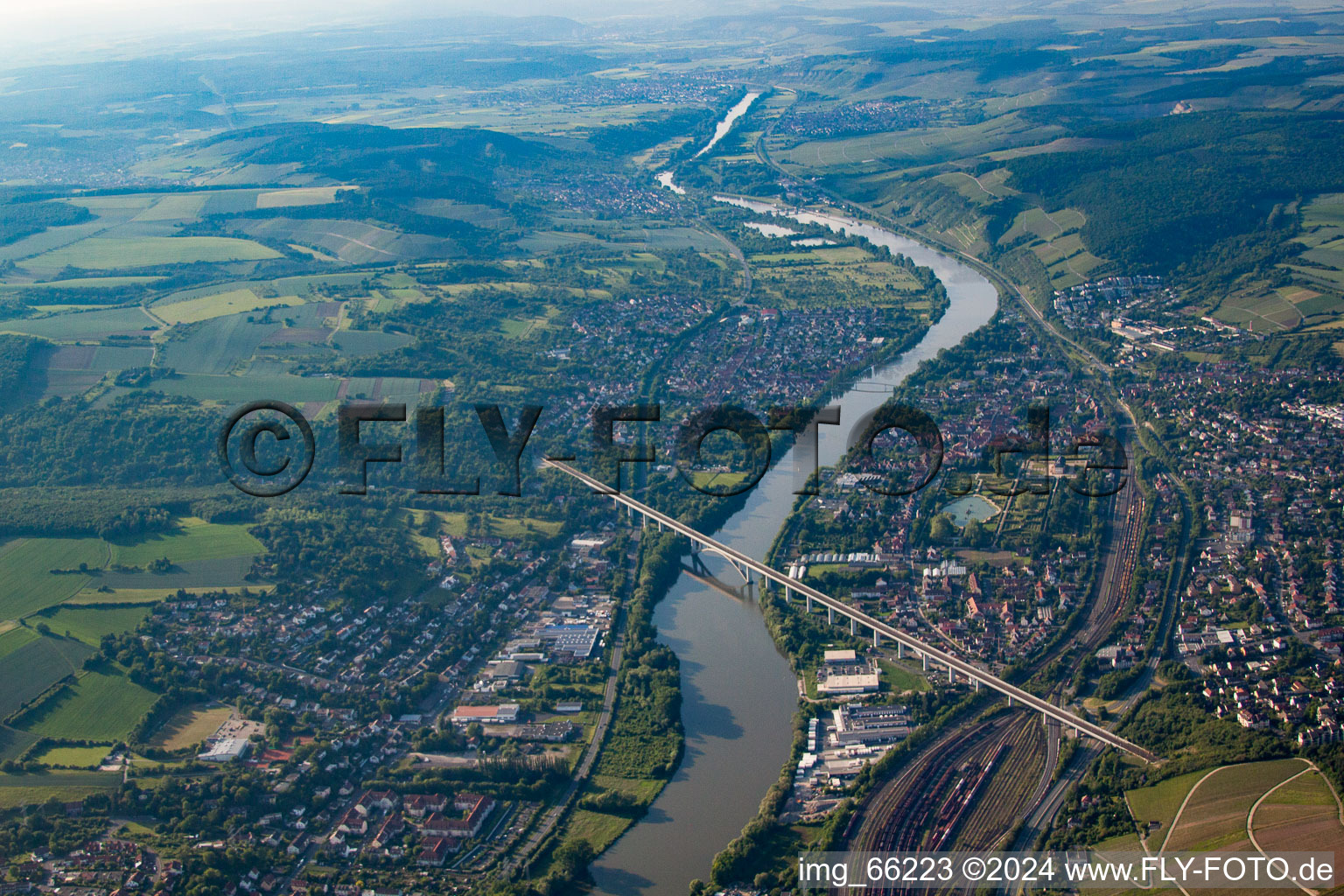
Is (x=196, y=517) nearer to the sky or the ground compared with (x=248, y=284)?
nearer to the ground

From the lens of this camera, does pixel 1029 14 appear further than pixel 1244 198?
Yes

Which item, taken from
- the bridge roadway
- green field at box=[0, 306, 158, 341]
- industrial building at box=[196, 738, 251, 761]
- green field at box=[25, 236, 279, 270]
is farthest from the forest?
industrial building at box=[196, 738, 251, 761]

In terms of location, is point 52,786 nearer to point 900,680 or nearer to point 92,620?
point 92,620

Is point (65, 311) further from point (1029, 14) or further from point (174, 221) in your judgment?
point (1029, 14)

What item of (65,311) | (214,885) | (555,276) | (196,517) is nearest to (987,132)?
(555,276)

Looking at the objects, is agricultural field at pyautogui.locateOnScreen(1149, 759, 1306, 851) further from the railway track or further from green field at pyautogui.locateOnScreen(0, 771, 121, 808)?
green field at pyautogui.locateOnScreen(0, 771, 121, 808)

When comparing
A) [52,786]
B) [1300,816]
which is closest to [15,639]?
[52,786]
